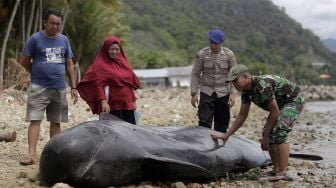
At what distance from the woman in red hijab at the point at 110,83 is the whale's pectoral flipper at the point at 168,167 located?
1.35 meters

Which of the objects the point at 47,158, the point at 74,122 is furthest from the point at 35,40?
the point at 74,122

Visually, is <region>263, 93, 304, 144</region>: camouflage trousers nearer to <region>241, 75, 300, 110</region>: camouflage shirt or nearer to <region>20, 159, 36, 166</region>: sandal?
<region>241, 75, 300, 110</region>: camouflage shirt

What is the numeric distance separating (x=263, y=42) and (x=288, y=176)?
116 meters

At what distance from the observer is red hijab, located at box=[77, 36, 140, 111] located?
6.70 metres

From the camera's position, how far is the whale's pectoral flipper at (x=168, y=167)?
5.31 metres

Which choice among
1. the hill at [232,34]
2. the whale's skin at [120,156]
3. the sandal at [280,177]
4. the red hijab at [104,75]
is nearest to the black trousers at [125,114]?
the red hijab at [104,75]

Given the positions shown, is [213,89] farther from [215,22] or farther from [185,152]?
[215,22]

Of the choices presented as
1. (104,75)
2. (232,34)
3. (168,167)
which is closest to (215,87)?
(104,75)

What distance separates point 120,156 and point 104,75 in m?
1.70

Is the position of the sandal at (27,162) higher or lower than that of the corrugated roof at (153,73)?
lower

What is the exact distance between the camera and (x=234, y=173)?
671 cm

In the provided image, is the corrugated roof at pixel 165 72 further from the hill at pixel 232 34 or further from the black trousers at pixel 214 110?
the black trousers at pixel 214 110

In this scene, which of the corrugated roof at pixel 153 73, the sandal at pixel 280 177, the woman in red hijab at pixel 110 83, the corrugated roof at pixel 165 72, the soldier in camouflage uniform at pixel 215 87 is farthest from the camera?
the corrugated roof at pixel 165 72

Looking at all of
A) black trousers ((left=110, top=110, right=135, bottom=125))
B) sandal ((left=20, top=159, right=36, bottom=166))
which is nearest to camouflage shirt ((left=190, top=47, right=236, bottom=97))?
black trousers ((left=110, top=110, right=135, bottom=125))
